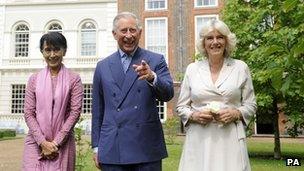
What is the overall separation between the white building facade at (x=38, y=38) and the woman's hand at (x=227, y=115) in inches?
1022

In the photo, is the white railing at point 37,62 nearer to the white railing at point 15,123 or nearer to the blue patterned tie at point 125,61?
the white railing at point 15,123

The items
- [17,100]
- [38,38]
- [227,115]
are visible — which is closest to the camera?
[227,115]

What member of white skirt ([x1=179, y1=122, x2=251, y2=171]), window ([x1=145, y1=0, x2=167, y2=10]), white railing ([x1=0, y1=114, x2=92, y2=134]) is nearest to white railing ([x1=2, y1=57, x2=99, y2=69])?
white railing ([x1=0, y1=114, x2=92, y2=134])

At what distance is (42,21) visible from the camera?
30312 mm

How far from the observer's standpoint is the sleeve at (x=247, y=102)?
3.61m

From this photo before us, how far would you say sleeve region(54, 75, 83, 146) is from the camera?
392 cm

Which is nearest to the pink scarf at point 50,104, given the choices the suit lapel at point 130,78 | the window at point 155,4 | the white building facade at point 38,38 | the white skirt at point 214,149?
the suit lapel at point 130,78

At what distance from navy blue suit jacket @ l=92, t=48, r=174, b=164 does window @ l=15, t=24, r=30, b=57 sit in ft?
92.6

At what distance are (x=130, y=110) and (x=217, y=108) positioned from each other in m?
0.72

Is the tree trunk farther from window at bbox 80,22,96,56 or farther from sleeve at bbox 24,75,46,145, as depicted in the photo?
window at bbox 80,22,96,56

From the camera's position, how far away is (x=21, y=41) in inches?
1214

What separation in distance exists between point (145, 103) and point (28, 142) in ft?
3.76

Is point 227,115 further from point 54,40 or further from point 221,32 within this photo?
point 54,40

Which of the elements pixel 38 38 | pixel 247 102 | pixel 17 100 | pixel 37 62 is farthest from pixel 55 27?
pixel 247 102
